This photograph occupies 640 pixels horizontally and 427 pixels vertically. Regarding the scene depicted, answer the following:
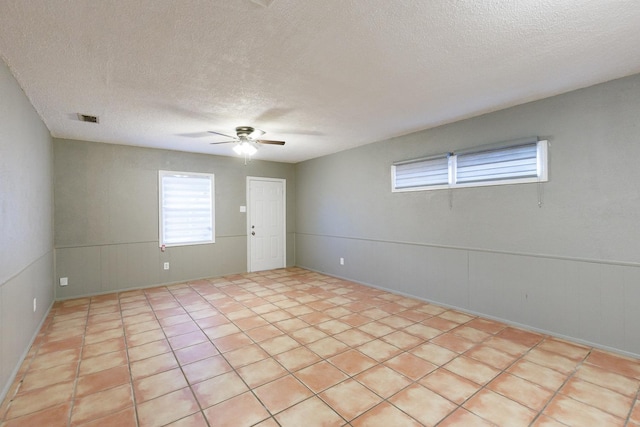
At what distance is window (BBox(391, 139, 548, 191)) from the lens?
10.6 feet

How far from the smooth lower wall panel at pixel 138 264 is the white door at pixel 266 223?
0.30 meters

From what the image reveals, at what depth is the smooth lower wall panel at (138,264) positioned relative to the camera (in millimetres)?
4613

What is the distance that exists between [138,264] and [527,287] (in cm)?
584

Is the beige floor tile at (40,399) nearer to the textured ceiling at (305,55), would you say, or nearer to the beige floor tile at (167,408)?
the beige floor tile at (167,408)

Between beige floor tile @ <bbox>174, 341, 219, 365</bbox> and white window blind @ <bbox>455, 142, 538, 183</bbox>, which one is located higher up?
white window blind @ <bbox>455, 142, 538, 183</bbox>

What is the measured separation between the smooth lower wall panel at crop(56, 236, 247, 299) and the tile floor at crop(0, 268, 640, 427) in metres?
0.80

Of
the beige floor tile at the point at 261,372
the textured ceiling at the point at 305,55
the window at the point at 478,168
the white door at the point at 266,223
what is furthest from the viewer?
the white door at the point at 266,223

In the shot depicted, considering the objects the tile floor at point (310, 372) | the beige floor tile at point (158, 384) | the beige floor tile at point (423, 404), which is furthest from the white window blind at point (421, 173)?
the beige floor tile at point (158, 384)

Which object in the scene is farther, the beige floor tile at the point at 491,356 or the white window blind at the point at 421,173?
the white window blind at the point at 421,173

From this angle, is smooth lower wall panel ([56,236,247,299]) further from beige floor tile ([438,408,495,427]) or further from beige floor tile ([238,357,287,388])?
beige floor tile ([438,408,495,427])

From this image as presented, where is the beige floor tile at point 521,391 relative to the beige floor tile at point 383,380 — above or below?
below

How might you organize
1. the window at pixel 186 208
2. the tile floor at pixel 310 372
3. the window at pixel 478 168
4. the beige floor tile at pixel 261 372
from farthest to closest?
1. the window at pixel 186 208
2. the window at pixel 478 168
3. the beige floor tile at pixel 261 372
4. the tile floor at pixel 310 372

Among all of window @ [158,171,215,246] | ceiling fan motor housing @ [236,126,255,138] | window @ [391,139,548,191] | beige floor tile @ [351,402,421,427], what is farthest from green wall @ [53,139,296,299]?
beige floor tile @ [351,402,421,427]

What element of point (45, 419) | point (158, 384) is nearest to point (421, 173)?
point (158, 384)
